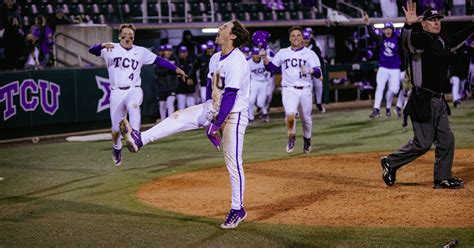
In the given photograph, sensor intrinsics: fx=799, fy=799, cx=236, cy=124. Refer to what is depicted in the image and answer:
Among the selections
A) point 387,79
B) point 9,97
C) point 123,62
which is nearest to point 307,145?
point 123,62

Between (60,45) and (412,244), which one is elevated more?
(60,45)

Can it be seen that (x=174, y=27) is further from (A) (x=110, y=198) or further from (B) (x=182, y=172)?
(A) (x=110, y=198)

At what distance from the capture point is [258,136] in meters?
18.7

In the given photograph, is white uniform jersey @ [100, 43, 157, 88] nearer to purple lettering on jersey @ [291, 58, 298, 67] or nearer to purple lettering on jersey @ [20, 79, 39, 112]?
purple lettering on jersey @ [291, 58, 298, 67]

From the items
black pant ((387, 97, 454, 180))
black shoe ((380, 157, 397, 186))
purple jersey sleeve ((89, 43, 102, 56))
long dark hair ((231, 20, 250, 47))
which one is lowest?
black shoe ((380, 157, 397, 186))

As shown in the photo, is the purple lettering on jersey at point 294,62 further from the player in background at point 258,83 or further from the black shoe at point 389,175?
the player in background at point 258,83

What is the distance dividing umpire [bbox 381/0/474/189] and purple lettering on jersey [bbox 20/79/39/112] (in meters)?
11.4

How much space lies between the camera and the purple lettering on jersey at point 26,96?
1917 cm

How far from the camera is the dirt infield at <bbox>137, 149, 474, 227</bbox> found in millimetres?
8820

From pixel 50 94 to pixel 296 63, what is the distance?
776cm

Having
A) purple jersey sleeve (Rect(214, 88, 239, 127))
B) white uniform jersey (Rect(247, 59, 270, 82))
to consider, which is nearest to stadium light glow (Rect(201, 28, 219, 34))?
white uniform jersey (Rect(247, 59, 270, 82))

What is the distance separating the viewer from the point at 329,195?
10.3 metres

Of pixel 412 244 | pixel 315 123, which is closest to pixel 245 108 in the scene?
pixel 412 244

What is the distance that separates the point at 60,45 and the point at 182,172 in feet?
37.4
